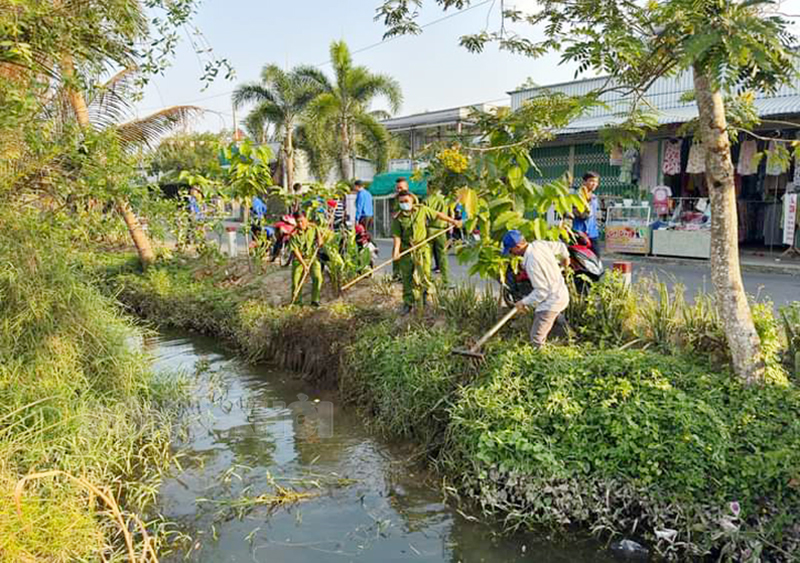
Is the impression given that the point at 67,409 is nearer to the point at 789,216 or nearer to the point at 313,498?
the point at 313,498

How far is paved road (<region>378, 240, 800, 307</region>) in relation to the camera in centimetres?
904

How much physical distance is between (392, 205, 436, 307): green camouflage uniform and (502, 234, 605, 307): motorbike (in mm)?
1293

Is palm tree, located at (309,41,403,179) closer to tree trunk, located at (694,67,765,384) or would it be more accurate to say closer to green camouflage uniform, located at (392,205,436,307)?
green camouflage uniform, located at (392,205,436,307)

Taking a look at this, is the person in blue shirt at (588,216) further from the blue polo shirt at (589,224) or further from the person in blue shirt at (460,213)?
the person in blue shirt at (460,213)

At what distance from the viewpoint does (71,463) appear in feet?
15.3

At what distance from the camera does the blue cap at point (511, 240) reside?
6.08 meters

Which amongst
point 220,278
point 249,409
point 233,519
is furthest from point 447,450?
point 220,278

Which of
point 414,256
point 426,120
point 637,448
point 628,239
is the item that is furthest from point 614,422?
point 426,120

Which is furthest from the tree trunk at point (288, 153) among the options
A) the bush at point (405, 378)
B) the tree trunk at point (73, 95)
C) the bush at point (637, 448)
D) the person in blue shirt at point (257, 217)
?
the bush at point (637, 448)

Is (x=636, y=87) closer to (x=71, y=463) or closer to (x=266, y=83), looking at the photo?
(x=71, y=463)

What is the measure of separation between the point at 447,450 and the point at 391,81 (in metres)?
19.2

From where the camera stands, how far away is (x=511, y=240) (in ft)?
20.3

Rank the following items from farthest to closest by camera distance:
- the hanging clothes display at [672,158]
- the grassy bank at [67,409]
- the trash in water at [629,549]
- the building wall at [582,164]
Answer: the building wall at [582,164] < the hanging clothes display at [672,158] < the trash in water at [629,549] < the grassy bank at [67,409]

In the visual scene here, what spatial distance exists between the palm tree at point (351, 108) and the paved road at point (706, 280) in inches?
409
